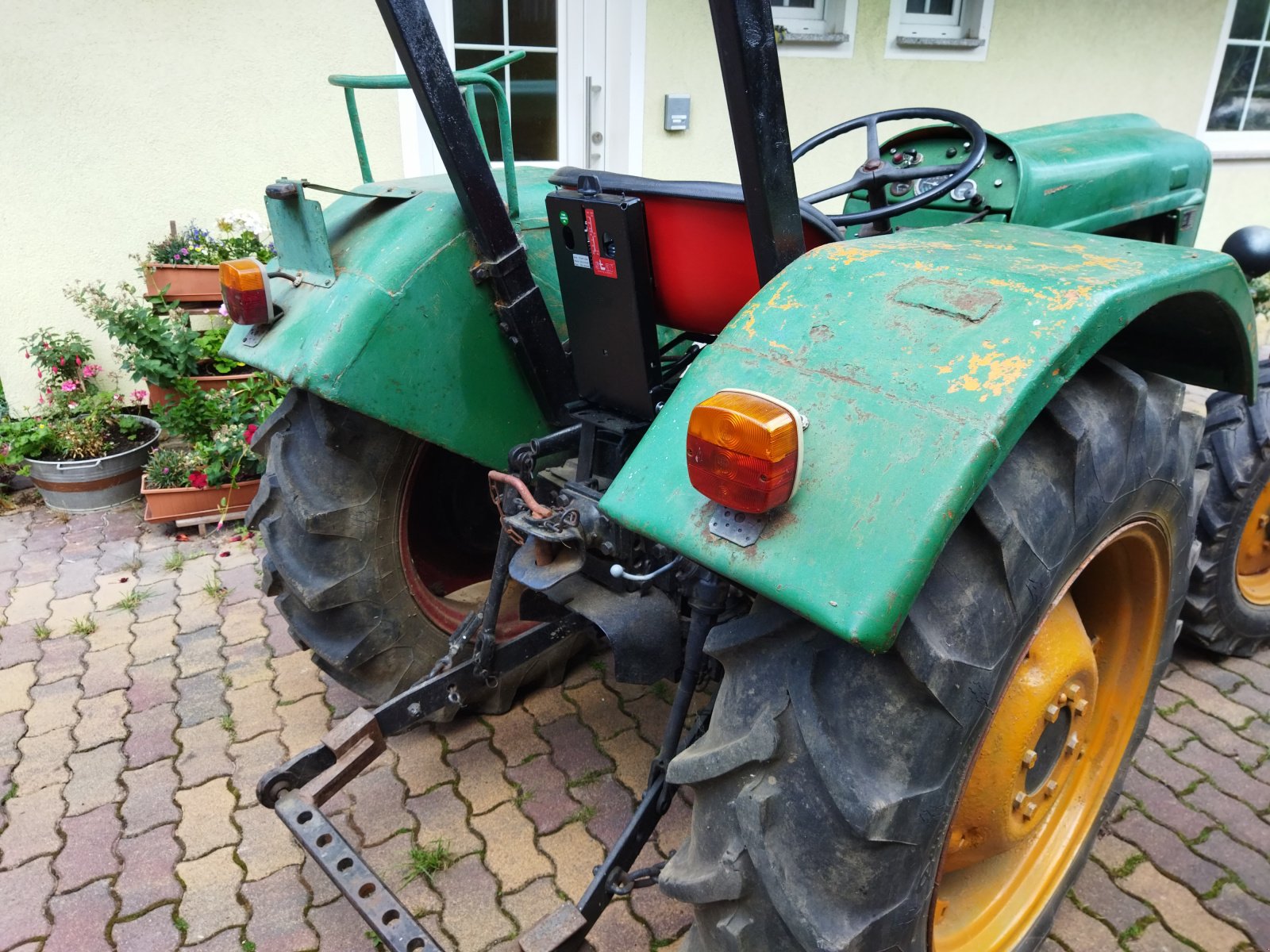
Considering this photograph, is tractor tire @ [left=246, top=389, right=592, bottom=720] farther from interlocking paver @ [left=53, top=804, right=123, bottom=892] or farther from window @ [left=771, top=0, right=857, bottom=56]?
window @ [left=771, top=0, right=857, bottom=56]

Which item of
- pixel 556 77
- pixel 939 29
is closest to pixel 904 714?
pixel 556 77

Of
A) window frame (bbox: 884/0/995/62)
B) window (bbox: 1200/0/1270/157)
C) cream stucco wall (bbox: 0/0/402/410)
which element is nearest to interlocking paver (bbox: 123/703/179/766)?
cream stucco wall (bbox: 0/0/402/410)

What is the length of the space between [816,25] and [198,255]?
128 inches

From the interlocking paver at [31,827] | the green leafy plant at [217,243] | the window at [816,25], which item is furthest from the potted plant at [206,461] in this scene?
the window at [816,25]

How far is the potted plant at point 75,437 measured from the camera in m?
3.63

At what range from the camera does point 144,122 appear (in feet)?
12.3

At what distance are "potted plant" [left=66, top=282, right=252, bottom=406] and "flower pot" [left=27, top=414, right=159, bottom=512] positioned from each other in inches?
10.6

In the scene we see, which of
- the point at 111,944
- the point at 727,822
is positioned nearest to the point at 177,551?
the point at 111,944

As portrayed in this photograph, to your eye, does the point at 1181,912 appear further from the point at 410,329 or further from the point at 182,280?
the point at 182,280

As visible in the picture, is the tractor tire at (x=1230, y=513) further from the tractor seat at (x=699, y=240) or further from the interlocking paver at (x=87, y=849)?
the interlocking paver at (x=87, y=849)

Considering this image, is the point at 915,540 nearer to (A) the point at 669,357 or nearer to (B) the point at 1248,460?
(A) the point at 669,357

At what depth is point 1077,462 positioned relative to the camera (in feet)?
3.78

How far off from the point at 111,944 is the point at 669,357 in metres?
1.63

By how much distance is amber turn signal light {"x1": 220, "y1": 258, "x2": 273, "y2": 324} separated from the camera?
1.73 meters
